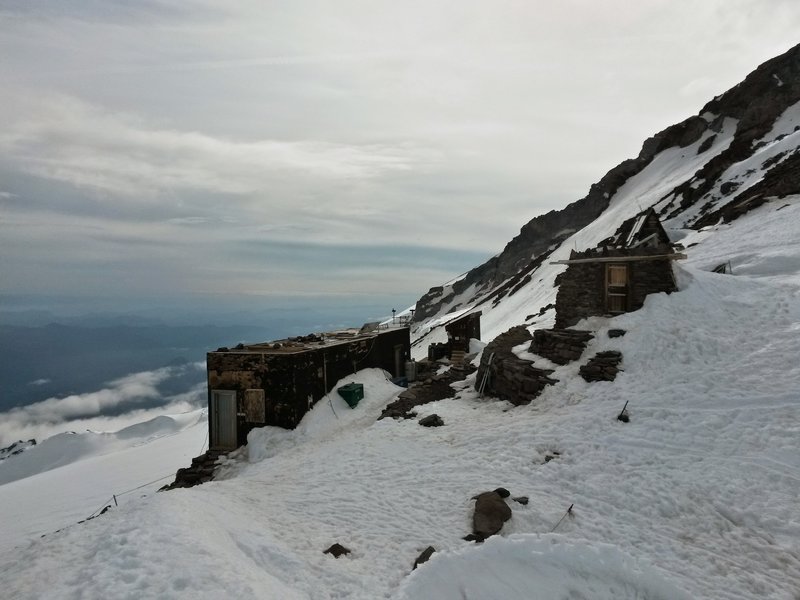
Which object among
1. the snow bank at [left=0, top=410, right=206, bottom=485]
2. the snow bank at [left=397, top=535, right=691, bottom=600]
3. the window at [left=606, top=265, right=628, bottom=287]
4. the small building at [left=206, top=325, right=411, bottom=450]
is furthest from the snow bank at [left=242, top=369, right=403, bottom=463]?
the snow bank at [left=0, top=410, right=206, bottom=485]

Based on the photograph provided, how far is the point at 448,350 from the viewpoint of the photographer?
109 ft

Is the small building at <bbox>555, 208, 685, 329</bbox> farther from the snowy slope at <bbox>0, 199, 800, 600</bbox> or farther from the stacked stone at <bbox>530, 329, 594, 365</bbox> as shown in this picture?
the stacked stone at <bbox>530, 329, 594, 365</bbox>

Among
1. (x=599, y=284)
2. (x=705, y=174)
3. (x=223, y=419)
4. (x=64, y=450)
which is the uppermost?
(x=705, y=174)

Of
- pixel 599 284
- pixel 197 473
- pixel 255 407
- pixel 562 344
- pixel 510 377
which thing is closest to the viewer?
pixel 197 473

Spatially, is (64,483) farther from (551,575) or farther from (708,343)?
(708,343)

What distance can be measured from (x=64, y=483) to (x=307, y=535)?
29.1m

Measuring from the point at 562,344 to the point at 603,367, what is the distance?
2.23 meters

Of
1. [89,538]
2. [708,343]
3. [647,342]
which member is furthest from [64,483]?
[708,343]

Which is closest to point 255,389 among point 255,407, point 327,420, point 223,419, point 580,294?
point 255,407

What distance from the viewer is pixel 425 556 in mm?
8930

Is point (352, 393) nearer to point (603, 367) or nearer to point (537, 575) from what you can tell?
point (603, 367)

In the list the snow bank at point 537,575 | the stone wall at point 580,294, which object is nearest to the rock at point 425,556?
the snow bank at point 537,575

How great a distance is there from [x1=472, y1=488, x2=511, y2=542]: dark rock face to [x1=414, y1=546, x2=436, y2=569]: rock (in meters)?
1.12

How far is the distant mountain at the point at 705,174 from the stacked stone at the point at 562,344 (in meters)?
27.9
